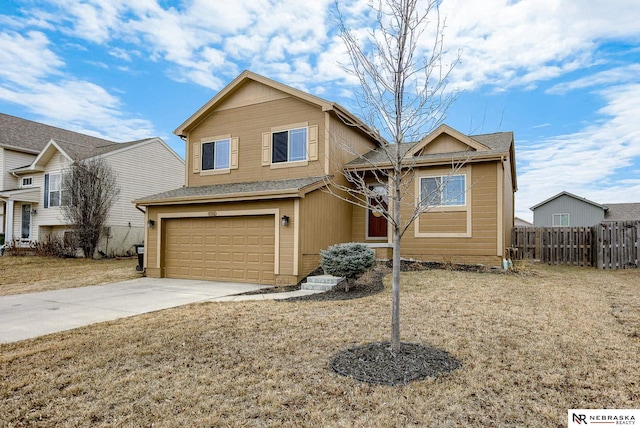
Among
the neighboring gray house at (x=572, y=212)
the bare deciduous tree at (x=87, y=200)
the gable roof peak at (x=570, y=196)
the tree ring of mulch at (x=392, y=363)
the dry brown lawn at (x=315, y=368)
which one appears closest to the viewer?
the dry brown lawn at (x=315, y=368)

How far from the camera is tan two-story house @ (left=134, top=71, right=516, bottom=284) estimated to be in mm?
11312

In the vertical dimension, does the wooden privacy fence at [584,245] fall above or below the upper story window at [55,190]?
below

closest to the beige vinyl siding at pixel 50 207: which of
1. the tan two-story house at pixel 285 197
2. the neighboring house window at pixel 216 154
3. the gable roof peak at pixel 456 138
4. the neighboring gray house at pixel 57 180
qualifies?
the neighboring gray house at pixel 57 180

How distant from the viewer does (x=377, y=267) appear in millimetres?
11914

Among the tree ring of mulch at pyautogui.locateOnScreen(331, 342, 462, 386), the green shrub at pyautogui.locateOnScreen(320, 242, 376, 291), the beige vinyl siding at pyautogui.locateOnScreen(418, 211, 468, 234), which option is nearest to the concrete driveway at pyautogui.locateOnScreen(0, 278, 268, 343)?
the green shrub at pyautogui.locateOnScreen(320, 242, 376, 291)

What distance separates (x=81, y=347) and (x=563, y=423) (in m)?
5.64

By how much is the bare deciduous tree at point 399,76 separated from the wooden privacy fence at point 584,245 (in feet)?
38.2

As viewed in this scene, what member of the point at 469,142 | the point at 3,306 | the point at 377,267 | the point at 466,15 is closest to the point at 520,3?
the point at 466,15

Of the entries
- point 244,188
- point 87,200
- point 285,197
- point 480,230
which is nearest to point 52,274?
point 87,200

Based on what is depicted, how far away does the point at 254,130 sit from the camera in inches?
541

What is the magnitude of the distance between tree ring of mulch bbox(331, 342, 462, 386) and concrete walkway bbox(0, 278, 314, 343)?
4454 millimetres

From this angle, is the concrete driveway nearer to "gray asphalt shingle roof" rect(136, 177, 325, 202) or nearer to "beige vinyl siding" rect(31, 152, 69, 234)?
"gray asphalt shingle roof" rect(136, 177, 325, 202)

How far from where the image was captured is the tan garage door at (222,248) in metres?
11.5

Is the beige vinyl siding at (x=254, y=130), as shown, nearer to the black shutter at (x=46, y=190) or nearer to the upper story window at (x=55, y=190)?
the upper story window at (x=55, y=190)
